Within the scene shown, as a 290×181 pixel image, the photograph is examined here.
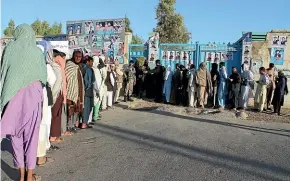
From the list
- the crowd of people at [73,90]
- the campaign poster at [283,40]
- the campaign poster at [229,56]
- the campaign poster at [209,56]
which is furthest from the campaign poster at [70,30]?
the campaign poster at [283,40]

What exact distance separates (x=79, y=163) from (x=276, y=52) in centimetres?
1053

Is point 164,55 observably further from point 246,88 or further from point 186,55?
point 246,88

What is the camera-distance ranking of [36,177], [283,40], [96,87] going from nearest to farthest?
[36,177], [96,87], [283,40]

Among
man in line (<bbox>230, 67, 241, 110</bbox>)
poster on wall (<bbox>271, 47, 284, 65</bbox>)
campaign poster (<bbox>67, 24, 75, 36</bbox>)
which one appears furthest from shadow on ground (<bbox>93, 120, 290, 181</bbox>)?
campaign poster (<bbox>67, 24, 75, 36</bbox>)

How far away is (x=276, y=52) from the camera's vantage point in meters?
12.9

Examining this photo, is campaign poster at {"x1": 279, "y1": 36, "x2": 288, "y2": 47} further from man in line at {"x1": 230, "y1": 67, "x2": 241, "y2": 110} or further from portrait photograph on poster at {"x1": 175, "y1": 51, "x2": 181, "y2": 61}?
portrait photograph on poster at {"x1": 175, "y1": 51, "x2": 181, "y2": 61}

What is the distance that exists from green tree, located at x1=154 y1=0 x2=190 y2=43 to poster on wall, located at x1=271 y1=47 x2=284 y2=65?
1810 cm

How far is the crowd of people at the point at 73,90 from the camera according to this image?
365 cm

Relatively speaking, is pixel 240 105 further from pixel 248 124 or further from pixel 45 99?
pixel 45 99

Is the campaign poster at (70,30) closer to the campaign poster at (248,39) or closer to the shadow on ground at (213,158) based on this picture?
the campaign poster at (248,39)

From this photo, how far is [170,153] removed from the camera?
208 inches

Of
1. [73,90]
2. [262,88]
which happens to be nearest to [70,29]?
[262,88]

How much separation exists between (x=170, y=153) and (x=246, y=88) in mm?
7498

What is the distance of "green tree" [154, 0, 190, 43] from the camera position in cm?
3060
